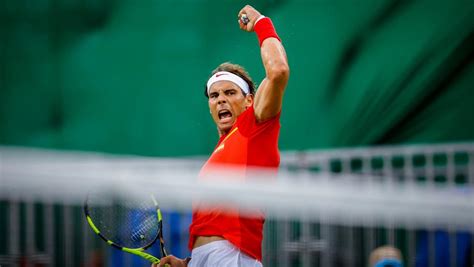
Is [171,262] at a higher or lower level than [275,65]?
lower

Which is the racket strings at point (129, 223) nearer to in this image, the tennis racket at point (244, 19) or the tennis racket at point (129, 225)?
the tennis racket at point (129, 225)

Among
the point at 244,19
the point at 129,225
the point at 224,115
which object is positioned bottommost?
the point at 129,225

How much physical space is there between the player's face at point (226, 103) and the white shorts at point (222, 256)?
633 millimetres

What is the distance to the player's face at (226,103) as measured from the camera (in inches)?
176

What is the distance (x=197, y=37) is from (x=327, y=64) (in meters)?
0.86

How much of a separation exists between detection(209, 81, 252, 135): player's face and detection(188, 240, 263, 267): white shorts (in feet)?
2.08

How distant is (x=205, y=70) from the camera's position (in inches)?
257

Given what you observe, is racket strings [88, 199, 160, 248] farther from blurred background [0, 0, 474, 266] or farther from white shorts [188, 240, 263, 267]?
blurred background [0, 0, 474, 266]

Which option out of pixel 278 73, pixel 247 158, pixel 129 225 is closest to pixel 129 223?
pixel 129 225

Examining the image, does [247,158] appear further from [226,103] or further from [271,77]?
[226,103]

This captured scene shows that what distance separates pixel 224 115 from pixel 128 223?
65 centimetres

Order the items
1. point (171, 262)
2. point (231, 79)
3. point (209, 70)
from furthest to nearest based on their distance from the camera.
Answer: point (209, 70) → point (231, 79) → point (171, 262)

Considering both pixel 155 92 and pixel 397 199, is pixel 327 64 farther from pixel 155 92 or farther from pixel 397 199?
pixel 397 199

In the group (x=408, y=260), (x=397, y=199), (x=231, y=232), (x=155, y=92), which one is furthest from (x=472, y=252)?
(x=155, y=92)
